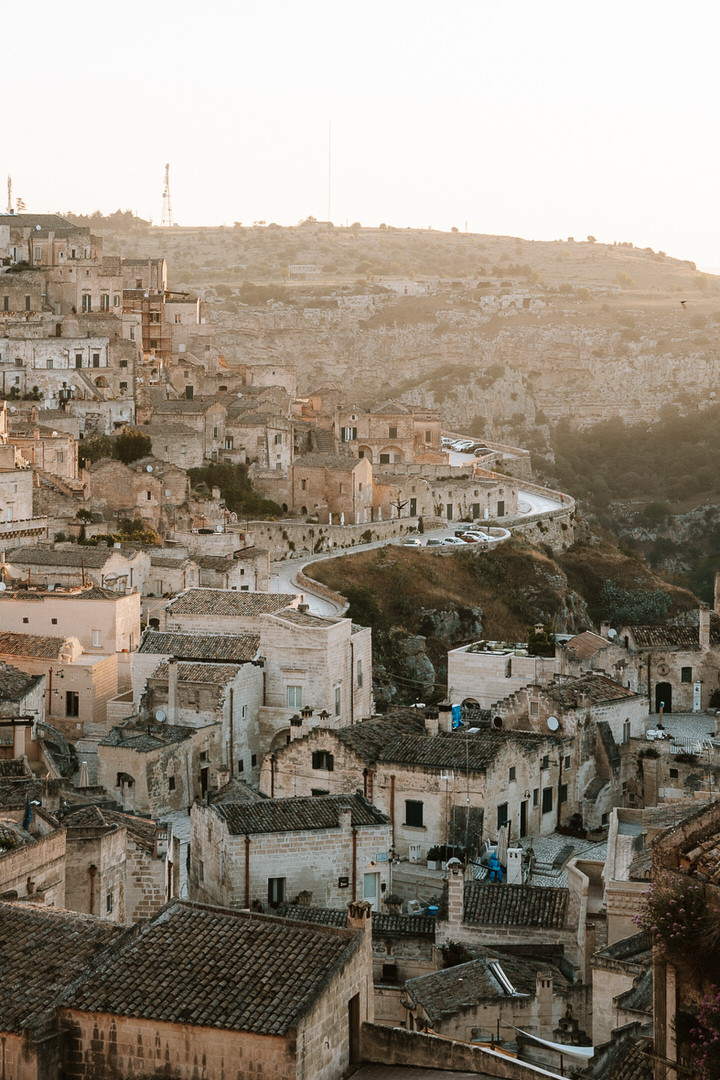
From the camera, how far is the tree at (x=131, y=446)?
5694 centimetres

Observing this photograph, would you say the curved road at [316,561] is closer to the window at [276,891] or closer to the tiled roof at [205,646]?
the tiled roof at [205,646]

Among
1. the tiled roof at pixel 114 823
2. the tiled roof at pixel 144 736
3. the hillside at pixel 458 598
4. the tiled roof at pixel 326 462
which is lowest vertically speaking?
the hillside at pixel 458 598

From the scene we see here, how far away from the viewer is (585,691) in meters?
35.3

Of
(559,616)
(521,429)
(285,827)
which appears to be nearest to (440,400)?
(521,429)

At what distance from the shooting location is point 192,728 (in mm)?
35281

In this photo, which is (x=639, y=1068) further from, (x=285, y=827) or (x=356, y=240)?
(x=356, y=240)

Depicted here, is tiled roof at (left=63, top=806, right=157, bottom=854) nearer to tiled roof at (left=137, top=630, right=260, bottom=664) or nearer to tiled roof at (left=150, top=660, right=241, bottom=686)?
tiled roof at (left=150, top=660, right=241, bottom=686)

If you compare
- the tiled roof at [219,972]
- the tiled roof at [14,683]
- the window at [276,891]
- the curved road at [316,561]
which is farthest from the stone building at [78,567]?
the tiled roof at [219,972]

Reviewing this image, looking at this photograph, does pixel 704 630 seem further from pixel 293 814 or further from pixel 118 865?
pixel 118 865

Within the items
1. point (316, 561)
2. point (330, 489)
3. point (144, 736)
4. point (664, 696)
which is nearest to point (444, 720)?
point (144, 736)

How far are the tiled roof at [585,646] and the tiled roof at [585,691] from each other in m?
1.58

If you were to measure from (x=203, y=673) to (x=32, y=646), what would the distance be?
181 inches

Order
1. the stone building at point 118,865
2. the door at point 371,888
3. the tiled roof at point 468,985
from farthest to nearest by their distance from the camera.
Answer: the door at point 371,888 < the stone building at point 118,865 < the tiled roof at point 468,985

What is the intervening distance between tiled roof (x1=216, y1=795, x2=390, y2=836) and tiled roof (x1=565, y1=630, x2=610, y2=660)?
1280 centimetres
